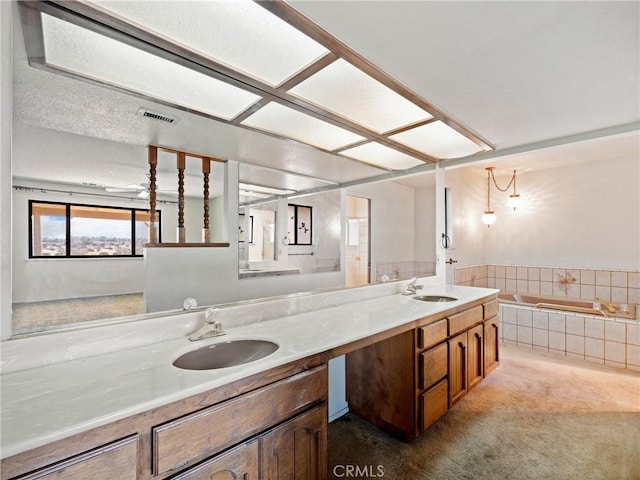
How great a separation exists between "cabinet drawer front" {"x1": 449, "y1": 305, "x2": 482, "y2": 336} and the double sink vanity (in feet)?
0.57

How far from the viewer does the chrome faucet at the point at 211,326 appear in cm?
139

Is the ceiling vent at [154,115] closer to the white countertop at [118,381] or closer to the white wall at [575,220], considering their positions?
the white countertop at [118,381]

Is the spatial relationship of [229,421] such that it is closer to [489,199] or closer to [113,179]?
[113,179]

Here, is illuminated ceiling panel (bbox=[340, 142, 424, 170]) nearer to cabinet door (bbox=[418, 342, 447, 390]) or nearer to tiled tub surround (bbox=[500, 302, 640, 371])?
cabinet door (bbox=[418, 342, 447, 390])

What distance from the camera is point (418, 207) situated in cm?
321

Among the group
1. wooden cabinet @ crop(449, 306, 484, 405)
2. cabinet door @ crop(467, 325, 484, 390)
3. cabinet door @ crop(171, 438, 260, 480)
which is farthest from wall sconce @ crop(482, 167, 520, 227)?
cabinet door @ crop(171, 438, 260, 480)

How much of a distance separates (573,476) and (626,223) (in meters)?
3.49

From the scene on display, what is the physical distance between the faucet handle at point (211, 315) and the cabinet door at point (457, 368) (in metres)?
1.61

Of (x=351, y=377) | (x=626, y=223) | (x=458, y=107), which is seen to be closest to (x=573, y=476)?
(x=351, y=377)

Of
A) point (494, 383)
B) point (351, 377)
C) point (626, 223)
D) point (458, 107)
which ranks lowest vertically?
point (494, 383)

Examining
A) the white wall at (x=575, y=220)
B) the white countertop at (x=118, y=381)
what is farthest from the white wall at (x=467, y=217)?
the white countertop at (x=118, y=381)

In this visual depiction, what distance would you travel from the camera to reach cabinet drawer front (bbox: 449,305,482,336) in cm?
209

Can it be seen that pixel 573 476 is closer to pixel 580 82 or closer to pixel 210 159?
pixel 580 82

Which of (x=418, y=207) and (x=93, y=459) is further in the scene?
(x=418, y=207)
